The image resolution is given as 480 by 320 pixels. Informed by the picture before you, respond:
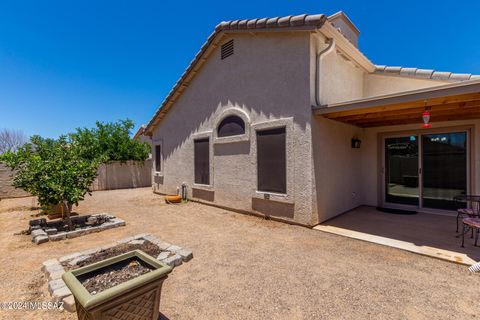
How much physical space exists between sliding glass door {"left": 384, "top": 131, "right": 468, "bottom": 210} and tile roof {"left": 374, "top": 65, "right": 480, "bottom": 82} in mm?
1661

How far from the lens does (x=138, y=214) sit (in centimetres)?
755

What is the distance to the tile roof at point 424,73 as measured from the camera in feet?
21.0

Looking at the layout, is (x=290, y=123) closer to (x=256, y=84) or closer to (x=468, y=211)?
(x=256, y=84)

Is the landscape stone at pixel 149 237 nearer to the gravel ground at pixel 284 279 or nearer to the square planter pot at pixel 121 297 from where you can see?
the gravel ground at pixel 284 279

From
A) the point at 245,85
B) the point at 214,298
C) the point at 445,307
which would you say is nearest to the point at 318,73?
the point at 245,85

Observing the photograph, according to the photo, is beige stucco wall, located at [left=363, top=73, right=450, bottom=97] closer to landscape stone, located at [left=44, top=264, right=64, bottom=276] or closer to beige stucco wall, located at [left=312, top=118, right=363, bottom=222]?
beige stucco wall, located at [left=312, top=118, right=363, bottom=222]

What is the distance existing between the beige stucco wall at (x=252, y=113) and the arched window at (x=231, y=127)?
294 millimetres

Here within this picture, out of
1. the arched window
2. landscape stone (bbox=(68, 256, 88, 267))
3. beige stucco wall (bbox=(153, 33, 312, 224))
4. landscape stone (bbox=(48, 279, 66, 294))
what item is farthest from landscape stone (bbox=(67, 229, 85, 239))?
the arched window

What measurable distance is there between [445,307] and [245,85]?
6583 mm

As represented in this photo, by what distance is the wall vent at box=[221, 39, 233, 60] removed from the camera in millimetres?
7604

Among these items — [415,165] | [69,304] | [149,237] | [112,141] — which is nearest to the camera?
[69,304]

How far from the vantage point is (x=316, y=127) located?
5.66m

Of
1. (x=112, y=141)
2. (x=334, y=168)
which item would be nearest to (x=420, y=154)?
(x=334, y=168)

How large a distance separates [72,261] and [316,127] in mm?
5912
